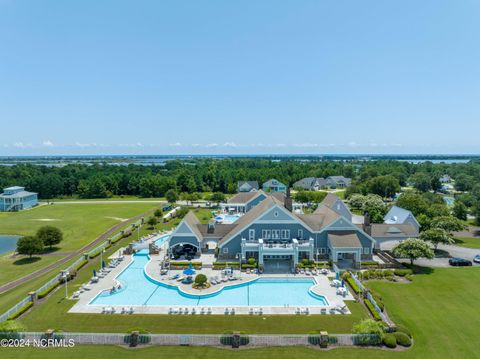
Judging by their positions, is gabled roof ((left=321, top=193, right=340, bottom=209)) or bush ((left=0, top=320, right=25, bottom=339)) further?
gabled roof ((left=321, top=193, right=340, bottom=209))

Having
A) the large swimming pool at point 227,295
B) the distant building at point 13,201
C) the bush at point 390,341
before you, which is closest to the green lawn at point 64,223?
the distant building at point 13,201

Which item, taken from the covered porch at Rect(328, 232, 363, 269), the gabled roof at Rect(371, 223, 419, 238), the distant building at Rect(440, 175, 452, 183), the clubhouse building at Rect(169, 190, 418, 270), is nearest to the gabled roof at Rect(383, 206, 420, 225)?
the gabled roof at Rect(371, 223, 419, 238)

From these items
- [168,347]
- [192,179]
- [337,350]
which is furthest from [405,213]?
[192,179]

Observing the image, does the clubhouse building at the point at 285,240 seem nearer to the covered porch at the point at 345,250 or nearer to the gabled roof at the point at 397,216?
the covered porch at the point at 345,250

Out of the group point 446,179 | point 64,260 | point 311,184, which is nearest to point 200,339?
point 64,260

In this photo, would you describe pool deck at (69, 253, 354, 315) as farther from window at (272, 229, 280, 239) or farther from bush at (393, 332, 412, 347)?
window at (272, 229, 280, 239)
